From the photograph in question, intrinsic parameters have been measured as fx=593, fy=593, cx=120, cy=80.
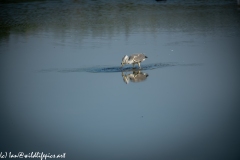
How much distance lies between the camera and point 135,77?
44.5 feet

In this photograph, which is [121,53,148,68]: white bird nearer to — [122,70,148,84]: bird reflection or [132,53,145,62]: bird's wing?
[132,53,145,62]: bird's wing

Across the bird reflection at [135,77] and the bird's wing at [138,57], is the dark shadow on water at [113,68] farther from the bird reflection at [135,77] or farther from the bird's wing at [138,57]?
the bird reflection at [135,77]

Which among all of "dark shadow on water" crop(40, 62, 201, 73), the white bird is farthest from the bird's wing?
"dark shadow on water" crop(40, 62, 201, 73)

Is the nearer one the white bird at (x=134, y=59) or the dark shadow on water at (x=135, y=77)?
the dark shadow on water at (x=135, y=77)

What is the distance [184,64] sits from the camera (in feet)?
47.7

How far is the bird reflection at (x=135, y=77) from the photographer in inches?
522

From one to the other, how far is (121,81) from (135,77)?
50cm

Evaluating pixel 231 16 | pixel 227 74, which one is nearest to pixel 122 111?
pixel 227 74

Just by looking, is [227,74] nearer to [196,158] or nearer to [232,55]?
[232,55]

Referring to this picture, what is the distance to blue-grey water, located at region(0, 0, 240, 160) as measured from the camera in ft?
30.3

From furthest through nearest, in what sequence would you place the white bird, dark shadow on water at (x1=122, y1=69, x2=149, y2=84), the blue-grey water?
the white bird
dark shadow on water at (x1=122, y1=69, x2=149, y2=84)
the blue-grey water

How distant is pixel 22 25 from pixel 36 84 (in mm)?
11219

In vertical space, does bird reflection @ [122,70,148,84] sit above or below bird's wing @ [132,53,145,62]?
below

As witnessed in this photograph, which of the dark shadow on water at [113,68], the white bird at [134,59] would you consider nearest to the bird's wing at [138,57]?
the white bird at [134,59]
